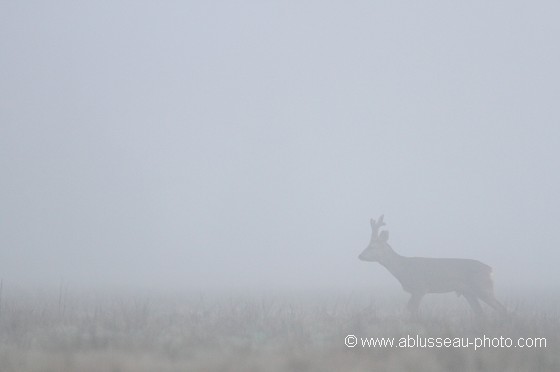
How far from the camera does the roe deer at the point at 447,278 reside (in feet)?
57.0

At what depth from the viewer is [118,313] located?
1486 centimetres

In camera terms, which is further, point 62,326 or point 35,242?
point 35,242

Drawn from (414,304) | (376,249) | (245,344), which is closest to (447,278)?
(414,304)

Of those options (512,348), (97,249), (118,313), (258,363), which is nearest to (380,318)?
(512,348)

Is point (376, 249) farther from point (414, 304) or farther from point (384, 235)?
point (414, 304)

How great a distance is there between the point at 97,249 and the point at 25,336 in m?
111

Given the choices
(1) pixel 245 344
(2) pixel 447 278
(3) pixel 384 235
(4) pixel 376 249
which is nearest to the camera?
(1) pixel 245 344

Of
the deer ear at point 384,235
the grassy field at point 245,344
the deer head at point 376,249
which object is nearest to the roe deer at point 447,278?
the deer ear at point 384,235

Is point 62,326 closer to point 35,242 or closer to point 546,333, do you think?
point 546,333

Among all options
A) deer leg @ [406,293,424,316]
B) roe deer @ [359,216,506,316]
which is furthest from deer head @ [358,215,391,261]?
deer leg @ [406,293,424,316]

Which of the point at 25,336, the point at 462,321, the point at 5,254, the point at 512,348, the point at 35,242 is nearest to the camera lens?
the point at 512,348

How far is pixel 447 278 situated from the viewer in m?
18.0

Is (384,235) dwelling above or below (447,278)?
above

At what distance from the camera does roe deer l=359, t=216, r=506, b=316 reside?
1736 centimetres
